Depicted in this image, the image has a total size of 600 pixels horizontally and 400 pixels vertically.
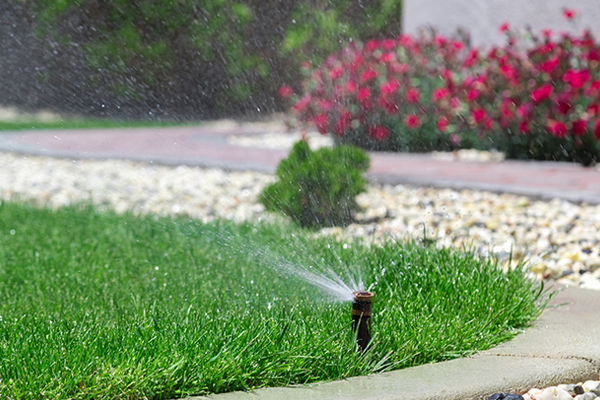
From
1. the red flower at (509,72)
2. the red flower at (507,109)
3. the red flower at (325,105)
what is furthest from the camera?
the red flower at (325,105)

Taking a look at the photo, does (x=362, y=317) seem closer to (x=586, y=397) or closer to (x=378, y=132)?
(x=586, y=397)

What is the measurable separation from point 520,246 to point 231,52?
13448 millimetres

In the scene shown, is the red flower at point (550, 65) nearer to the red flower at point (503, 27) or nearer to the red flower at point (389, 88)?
the red flower at point (503, 27)

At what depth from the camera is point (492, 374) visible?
1983 mm

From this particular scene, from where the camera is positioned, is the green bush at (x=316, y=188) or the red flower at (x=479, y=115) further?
the red flower at (x=479, y=115)

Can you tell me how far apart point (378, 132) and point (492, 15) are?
5.73 feet

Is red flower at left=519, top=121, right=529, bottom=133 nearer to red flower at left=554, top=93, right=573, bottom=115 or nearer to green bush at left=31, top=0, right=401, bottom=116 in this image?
red flower at left=554, top=93, right=573, bottom=115

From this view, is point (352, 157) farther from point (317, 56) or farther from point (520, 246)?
point (317, 56)

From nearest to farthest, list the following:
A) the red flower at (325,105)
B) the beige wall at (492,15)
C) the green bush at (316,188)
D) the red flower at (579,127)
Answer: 1. the green bush at (316,188)
2. the red flower at (579,127)
3. the beige wall at (492,15)
4. the red flower at (325,105)

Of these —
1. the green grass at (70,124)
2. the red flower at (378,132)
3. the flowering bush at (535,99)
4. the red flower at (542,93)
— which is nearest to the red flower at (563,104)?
the flowering bush at (535,99)

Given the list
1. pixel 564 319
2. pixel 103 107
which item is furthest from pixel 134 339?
pixel 103 107

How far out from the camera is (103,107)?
60.6 feet

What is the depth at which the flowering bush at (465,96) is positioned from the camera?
7.12 meters

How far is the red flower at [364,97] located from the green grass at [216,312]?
5.00 metres
